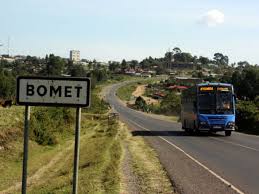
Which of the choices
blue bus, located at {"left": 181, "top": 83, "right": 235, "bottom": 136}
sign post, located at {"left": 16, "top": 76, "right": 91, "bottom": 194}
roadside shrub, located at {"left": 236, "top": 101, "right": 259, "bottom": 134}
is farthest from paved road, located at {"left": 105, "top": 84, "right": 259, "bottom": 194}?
roadside shrub, located at {"left": 236, "top": 101, "right": 259, "bottom": 134}

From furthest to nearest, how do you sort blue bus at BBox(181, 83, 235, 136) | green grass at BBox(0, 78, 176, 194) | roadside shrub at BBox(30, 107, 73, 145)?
blue bus at BBox(181, 83, 235, 136) → roadside shrub at BBox(30, 107, 73, 145) → green grass at BBox(0, 78, 176, 194)

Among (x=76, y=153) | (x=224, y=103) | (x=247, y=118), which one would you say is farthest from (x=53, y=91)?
(x=247, y=118)

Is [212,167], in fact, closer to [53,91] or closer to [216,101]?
[53,91]

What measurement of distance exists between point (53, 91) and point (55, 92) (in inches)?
1.3

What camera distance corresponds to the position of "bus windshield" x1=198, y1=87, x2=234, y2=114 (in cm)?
3409

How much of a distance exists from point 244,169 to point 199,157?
3.86m

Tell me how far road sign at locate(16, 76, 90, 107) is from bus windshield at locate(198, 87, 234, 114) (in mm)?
26776

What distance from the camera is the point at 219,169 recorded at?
1738 cm

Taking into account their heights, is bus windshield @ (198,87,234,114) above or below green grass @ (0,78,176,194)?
above

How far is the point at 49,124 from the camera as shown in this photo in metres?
33.9

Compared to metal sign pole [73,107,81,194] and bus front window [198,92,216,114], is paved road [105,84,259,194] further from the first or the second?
bus front window [198,92,216,114]

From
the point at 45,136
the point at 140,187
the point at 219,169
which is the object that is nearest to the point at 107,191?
the point at 140,187

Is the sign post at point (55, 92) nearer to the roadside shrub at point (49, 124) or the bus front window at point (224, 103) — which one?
the roadside shrub at point (49, 124)

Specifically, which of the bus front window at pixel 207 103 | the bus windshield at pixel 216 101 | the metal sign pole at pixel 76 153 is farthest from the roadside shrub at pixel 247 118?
the metal sign pole at pixel 76 153
